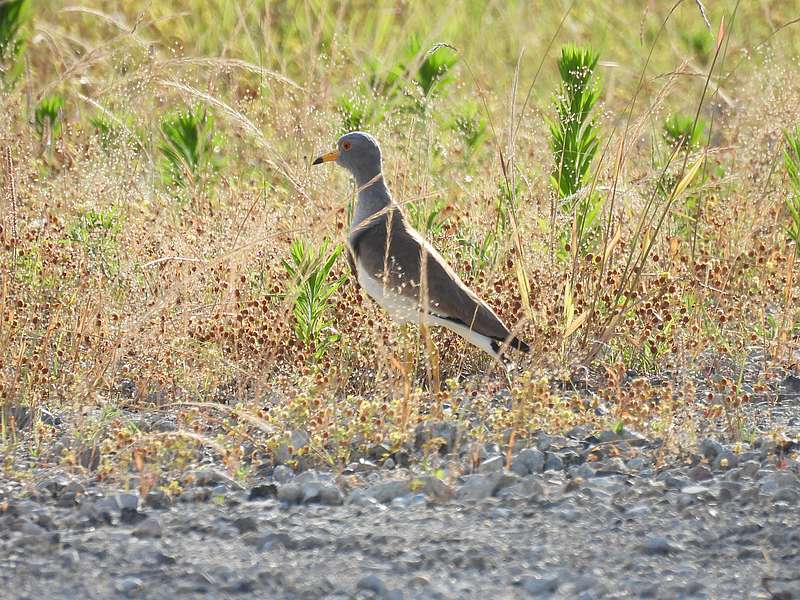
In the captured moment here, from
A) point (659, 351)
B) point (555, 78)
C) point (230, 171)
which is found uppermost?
point (555, 78)

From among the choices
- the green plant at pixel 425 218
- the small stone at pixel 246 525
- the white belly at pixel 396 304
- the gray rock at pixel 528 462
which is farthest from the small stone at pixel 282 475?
the green plant at pixel 425 218

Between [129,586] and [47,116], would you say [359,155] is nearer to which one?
[47,116]

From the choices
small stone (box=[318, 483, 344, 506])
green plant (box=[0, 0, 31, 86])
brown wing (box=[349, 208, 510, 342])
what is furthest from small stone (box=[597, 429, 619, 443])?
green plant (box=[0, 0, 31, 86])

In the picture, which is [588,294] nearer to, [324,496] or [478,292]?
[478,292]

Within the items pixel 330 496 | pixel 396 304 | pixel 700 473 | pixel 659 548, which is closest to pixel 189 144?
pixel 396 304

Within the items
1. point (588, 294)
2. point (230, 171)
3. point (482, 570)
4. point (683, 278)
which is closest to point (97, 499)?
point (482, 570)

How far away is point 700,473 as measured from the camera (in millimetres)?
3926

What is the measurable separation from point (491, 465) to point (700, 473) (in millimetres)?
606

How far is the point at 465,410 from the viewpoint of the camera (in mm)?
4547

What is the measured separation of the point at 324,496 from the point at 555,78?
6.32 m

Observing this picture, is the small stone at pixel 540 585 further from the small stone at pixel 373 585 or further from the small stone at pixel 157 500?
the small stone at pixel 157 500

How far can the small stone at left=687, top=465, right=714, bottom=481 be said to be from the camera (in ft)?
12.8

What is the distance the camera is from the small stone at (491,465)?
3979mm

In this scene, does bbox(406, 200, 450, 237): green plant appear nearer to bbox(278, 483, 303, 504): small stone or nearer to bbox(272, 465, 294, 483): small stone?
bbox(272, 465, 294, 483): small stone
